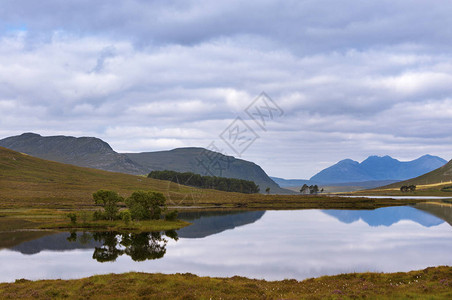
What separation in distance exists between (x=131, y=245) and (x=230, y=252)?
1945cm

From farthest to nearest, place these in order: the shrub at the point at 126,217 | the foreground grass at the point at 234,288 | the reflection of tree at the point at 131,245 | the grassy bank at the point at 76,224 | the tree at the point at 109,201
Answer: the tree at the point at 109,201 < the shrub at the point at 126,217 < the grassy bank at the point at 76,224 < the reflection of tree at the point at 131,245 < the foreground grass at the point at 234,288

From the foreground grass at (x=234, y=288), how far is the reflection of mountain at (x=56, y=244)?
24.9 metres

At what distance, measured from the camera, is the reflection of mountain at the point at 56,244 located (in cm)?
6321

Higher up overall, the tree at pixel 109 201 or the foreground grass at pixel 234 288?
the tree at pixel 109 201

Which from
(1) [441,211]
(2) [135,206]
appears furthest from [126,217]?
(1) [441,211]

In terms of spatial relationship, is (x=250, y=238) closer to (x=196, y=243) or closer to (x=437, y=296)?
(x=196, y=243)

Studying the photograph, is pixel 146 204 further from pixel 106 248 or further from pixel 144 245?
pixel 106 248

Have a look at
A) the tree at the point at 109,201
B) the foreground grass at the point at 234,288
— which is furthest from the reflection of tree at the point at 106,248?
the foreground grass at the point at 234,288

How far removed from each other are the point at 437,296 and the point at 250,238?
53.8 metres

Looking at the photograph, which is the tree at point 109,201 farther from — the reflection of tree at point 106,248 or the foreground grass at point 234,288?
the foreground grass at point 234,288

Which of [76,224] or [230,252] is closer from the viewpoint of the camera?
[230,252]

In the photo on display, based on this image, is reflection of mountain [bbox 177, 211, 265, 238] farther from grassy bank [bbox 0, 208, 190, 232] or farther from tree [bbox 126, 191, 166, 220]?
tree [bbox 126, 191, 166, 220]

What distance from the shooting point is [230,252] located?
64312mm

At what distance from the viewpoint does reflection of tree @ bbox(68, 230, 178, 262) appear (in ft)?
198
